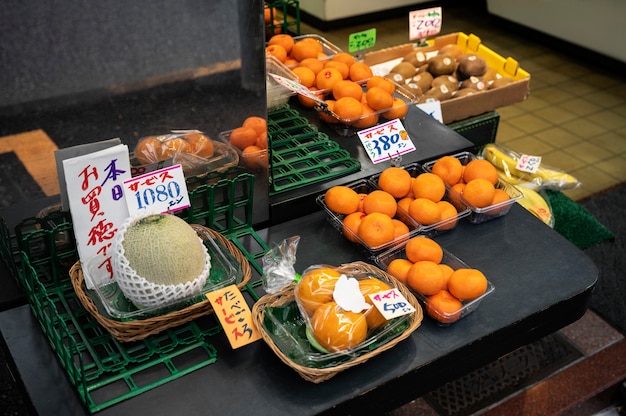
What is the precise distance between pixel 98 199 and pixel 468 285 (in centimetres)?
88

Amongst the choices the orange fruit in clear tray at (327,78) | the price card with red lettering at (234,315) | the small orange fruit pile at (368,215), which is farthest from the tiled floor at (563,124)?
the orange fruit in clear tray at (327,78)

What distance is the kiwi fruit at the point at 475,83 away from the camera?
312 cm

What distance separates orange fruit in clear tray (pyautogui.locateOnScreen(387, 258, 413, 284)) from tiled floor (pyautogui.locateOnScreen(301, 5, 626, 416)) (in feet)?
2.82

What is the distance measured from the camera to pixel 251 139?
1709mm

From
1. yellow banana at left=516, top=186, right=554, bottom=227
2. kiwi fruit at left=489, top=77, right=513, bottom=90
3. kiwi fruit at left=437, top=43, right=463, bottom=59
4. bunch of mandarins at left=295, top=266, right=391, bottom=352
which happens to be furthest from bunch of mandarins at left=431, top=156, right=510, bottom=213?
kiwi fruit at left=437, top=43, right=463, bottom=59

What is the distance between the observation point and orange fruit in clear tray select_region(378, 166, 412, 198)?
6.13 ft

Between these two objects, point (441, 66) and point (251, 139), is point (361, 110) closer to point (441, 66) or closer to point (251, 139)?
point (251, 139)

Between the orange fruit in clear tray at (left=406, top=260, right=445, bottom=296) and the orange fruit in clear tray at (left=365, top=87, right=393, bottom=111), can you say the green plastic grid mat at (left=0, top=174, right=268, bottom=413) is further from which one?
the orange fruit in clear tray at (left=365, top=87, right=393, bottom=111)

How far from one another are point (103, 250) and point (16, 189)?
9.3 inches

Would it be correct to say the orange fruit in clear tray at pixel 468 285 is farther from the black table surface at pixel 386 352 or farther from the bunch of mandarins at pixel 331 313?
the bunch of mandarins at pixel 331 313

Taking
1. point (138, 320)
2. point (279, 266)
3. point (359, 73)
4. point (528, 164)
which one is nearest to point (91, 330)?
point (138, 320)

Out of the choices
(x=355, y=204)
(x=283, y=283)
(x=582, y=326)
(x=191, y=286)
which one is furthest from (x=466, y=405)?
(x=191, y=286)

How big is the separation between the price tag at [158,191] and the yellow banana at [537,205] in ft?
4.93

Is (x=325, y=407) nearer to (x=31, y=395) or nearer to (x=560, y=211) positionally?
(x=31, y=395)
